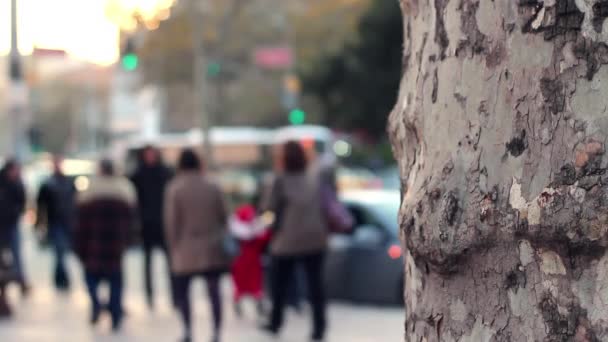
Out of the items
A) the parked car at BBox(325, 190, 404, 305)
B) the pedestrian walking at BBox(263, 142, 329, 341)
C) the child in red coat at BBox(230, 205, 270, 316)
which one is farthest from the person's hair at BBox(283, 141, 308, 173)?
the parked car at BBox(325, 190, 404, 305)

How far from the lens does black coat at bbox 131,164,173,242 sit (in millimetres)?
12016

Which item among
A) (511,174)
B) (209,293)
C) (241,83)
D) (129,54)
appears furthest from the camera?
(241,83)

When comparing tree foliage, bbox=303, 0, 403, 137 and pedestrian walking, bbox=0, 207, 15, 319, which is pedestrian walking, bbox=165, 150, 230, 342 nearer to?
pedestrian walking, bbox=0, 207, 15, 319

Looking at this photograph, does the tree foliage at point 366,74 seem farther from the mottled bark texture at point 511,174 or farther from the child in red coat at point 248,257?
the mottled bark texture at point 511,174

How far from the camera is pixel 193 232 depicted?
915 cm

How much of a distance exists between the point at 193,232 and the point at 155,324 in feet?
8.02

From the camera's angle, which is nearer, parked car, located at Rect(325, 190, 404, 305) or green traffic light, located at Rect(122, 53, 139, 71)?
parked car, located at Rect(325, 190, 404, 305)

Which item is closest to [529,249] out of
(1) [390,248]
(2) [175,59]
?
(1) [390,248]

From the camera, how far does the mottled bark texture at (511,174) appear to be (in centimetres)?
220

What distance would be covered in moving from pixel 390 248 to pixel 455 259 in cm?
980

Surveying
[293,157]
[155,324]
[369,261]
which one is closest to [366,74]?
[369,261]

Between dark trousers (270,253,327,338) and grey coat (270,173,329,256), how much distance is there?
0.10 meters

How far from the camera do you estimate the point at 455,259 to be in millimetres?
2377

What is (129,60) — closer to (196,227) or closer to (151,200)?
(151,200)
